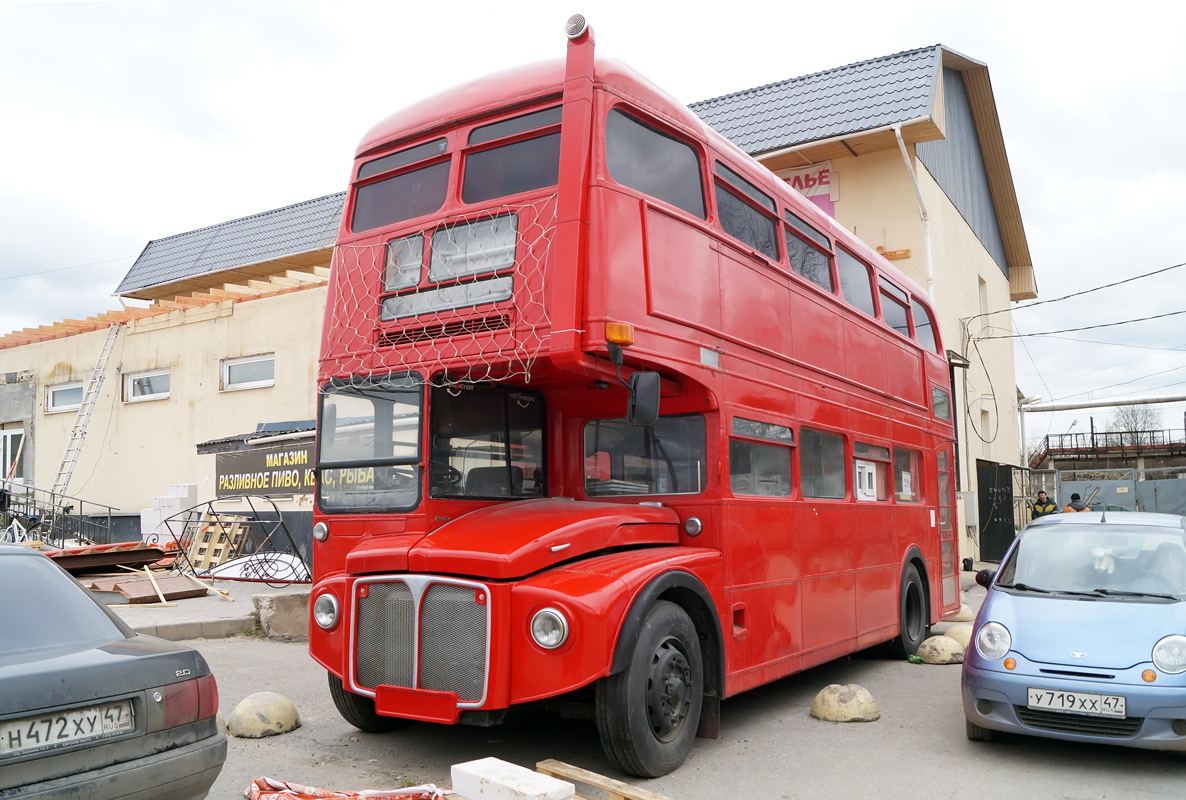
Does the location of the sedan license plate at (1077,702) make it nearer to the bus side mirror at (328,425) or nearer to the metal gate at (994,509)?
the bus side mirror at (328,425)

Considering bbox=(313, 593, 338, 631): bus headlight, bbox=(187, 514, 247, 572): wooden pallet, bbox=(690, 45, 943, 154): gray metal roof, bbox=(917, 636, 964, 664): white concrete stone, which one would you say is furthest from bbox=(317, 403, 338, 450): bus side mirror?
bbox=(690, 45, 943, 154): gray metal roof

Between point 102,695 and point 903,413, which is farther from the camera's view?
point 903,413

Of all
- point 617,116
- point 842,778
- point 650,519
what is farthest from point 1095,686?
point 617,116

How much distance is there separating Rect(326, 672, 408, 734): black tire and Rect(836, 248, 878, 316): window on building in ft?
18.6

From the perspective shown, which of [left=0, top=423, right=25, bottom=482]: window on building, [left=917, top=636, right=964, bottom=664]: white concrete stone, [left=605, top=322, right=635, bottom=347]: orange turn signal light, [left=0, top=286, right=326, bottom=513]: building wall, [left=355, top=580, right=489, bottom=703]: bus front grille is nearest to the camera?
[left=355, top=580, right=489, bottom=703]: bus front grille

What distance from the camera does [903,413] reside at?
10750 mm

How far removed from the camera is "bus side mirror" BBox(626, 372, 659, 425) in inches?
220

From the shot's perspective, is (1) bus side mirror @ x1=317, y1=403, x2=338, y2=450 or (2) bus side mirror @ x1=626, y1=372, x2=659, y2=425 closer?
(2) bus side mirror @ x1=626, y1=372, x2=659, y2=425

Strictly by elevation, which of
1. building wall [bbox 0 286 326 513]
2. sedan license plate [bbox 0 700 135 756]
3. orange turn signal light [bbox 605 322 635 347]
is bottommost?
sedan license plate [bbox 0 700 135 756]

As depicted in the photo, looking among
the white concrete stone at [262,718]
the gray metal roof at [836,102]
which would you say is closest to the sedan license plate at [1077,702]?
the white concrete stone at [262,718]

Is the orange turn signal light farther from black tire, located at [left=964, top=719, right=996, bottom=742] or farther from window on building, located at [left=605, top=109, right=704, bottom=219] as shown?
black tire, located at [left=964, top=719, right=996, bottom=742]

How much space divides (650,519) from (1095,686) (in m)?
2.85

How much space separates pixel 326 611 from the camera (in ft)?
19.7

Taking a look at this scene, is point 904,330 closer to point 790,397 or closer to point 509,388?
point 790,397
